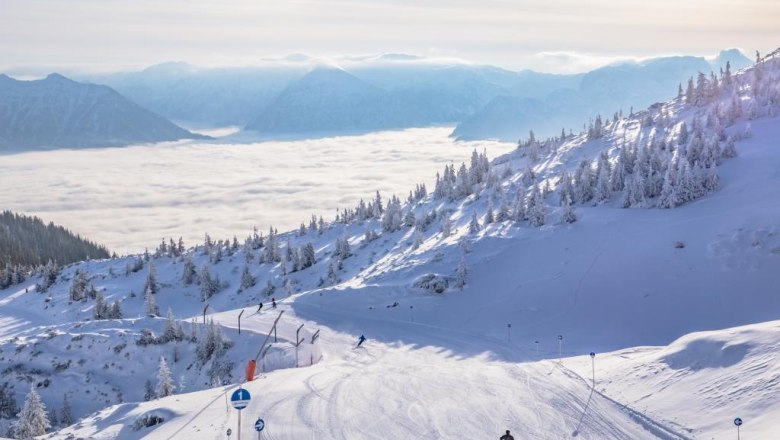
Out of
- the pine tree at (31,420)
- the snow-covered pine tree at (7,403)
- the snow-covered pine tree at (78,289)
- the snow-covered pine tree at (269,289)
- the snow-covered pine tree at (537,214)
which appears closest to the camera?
the pine tree at (31,420)

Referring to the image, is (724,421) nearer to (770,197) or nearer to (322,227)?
(770,197)

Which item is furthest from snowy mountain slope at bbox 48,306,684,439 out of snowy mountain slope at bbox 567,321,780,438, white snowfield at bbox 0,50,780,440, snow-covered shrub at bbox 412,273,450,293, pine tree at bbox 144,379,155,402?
snow-covered shrub at bbox 412,273,450,293

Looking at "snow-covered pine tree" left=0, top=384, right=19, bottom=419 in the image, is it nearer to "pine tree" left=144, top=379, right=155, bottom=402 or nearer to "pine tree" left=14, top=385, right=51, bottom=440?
"pine tree" left=144, top=379, right=155, bottom=402

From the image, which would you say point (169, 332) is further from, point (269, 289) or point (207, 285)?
point (207, 285)

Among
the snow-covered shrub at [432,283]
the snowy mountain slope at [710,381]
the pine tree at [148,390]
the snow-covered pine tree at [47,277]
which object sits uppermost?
the snowy mountain slope at [710,381]

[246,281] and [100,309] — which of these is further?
[246,281]

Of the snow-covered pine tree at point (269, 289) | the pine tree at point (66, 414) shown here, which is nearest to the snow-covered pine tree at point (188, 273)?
the snow-covered pine tree at point (269, 289)

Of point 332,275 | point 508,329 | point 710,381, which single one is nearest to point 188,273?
point 332,275

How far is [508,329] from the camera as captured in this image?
172ft

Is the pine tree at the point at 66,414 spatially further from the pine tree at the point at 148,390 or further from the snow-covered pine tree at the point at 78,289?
the snow-covered pine tree at the point at 78,289

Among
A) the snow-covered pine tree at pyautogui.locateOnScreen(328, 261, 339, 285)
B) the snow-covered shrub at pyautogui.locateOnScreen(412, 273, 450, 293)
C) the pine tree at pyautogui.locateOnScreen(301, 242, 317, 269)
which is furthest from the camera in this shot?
the pine tree at pyautogui.locateOnScreen(301, 242, 317, 269)

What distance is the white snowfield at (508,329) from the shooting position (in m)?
28.4

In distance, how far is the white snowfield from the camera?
2844 centimetres

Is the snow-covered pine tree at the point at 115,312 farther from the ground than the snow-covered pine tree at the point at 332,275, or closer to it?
closer to it
